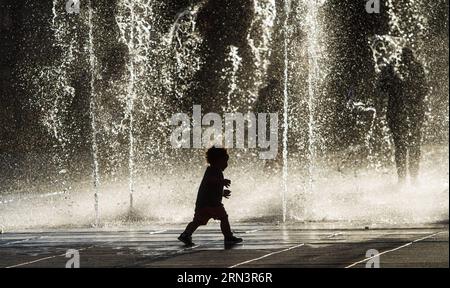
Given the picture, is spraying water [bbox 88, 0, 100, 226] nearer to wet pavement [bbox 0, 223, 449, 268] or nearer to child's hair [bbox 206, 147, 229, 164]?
wet pavement [bbox 0, 223, 449, 268]

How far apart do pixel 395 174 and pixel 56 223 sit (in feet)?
16.5

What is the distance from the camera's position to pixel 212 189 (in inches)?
334

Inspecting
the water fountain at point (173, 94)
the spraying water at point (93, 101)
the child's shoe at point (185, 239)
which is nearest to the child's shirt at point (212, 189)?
the child's shoe at point (185, 239)

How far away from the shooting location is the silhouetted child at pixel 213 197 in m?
8.41

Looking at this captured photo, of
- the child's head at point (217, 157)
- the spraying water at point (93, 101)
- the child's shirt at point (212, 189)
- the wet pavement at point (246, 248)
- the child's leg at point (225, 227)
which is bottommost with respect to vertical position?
the wet pavement at point (246, 248)

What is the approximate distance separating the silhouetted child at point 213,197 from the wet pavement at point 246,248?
5.5 inches

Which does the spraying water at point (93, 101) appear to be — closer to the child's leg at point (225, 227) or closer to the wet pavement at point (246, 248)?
the wet pavement at point (246, 248)

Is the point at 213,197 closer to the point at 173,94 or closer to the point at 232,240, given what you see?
the point at 232,240

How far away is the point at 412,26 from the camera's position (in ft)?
48.2

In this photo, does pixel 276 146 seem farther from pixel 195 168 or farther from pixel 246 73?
pixel 246 73

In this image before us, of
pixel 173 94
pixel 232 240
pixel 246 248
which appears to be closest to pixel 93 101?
pixel 173 94
